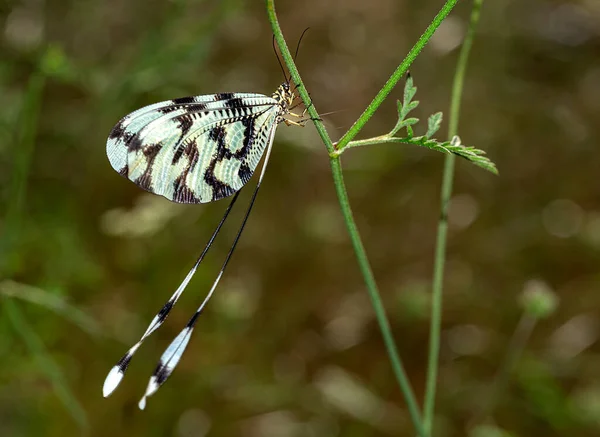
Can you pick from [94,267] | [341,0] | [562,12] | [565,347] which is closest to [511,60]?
[562,12]

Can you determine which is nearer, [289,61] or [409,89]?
[289,61]

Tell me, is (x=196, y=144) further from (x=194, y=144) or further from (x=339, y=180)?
(x=339, y=180)

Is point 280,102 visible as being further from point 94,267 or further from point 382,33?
point 382,33

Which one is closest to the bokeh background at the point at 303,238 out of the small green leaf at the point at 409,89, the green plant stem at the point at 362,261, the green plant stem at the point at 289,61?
the green plant stem at the point at 362,261

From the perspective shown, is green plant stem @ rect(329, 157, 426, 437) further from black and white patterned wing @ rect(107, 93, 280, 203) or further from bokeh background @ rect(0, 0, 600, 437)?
bokeh background @ rect(0, 0, 600, 437)

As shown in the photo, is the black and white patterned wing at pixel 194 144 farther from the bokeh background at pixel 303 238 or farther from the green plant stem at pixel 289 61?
the bokeh background at pixel 303 238

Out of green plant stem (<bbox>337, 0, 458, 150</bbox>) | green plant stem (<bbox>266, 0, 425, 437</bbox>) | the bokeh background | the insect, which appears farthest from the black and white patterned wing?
the bokeh background

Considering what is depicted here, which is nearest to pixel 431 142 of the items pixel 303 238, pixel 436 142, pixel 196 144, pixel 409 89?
pixel 436 142
